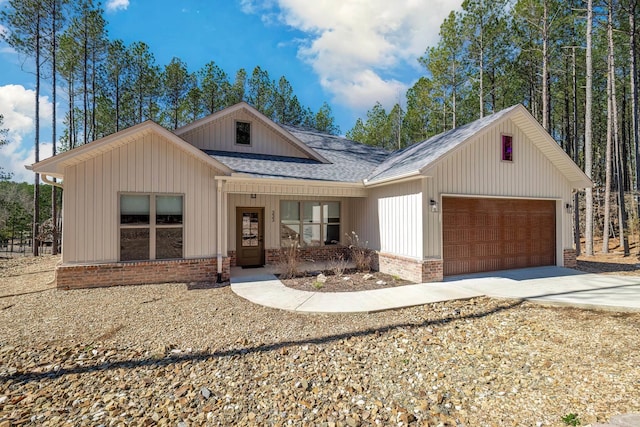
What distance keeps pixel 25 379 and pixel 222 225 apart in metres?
5.09

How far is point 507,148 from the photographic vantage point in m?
9.02

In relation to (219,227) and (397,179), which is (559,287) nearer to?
(397,179)

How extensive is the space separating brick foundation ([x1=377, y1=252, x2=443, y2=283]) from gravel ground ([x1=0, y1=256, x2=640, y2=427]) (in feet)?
5.68

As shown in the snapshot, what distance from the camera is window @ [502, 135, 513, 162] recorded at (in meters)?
8.96

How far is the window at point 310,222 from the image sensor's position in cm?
1044

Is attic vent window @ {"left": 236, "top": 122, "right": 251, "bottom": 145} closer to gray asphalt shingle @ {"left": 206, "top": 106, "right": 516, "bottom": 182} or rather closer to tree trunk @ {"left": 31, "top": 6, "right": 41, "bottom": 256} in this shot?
gray asphalt shingle @ {"left": 206, "top": 106, "right": 516, "bottom": 182}

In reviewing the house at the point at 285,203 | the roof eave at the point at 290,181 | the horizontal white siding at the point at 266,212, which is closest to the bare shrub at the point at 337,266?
the house at the point at 285,203

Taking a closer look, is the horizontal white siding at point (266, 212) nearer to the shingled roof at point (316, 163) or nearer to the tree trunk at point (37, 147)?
the shingled roof at point (316, 163)

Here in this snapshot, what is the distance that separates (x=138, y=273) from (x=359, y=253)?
650cm

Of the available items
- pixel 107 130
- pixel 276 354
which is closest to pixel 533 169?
pixel 276 354

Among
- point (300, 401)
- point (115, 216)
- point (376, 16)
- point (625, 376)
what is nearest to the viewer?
point (300, 401)

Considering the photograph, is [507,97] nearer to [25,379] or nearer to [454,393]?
[454,393]

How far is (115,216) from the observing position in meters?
7.29

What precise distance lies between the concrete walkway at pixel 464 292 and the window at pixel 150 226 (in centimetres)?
197
